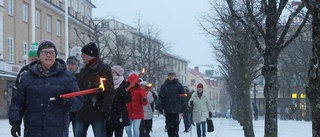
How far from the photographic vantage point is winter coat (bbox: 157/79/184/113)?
44.9 ft

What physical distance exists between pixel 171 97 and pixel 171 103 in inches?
9.4

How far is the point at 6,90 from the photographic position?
40906mm

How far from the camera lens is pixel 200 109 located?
16516mm

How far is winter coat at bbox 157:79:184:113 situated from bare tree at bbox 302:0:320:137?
22.7 feet

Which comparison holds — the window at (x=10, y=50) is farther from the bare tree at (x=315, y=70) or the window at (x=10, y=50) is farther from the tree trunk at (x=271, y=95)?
the bare tree at (x=315, y=70)

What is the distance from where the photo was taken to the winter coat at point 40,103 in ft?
18.8

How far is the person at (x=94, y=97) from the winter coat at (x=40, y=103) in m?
1.97

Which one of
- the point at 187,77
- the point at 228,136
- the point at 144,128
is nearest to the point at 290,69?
the point at 228,136

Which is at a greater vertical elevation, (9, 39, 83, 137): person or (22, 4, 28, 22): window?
(22, 4, 28, 22): window

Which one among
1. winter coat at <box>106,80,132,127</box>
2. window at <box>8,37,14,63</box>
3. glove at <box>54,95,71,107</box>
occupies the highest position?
window at <box>8,37,14,63</box>

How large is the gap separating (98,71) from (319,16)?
3309 mm

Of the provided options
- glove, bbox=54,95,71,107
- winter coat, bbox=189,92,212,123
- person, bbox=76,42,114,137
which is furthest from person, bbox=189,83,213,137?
glove, bbox=54,95,71,107

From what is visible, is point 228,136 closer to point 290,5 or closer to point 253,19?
point 290,5

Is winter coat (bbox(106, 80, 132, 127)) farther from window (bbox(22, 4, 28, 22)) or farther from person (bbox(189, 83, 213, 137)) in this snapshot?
window (bbox(22, 4, 28, 22))
